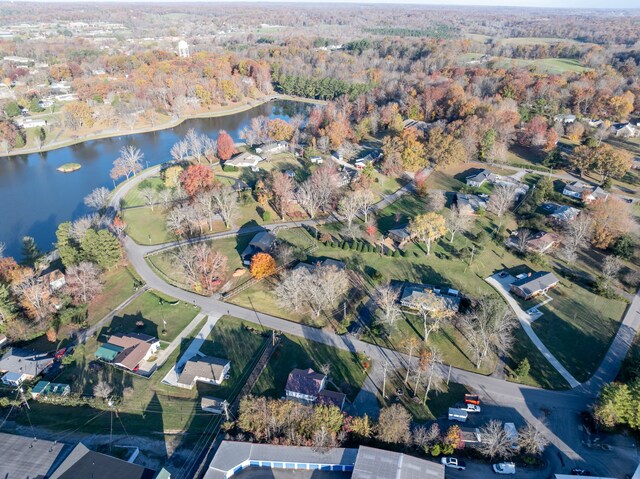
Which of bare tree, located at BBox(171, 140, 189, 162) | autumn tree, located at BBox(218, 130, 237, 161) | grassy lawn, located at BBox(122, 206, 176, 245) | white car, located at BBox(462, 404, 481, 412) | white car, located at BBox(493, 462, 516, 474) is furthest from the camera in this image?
autumn tree, located at BBox(218, 130, 237, 161)

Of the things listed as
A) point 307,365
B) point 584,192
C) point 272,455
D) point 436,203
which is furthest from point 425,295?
point 584,192

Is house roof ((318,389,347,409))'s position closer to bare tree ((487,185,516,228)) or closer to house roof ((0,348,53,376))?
house roof ((0,348,53,376))

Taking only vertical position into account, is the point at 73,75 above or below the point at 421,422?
above

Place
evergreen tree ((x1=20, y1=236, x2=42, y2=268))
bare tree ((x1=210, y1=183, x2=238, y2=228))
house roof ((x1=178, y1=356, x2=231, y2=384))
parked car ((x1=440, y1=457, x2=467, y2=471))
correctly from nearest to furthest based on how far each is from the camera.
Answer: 1. parked car ((x1=440, y1=457, x2=467, y2=471))
2. house roof ((x1=178, y1=356, x2=231, y2=384))
3. evergreen tree ((x1=20, y1=236, x2=42, y2=268))
4. bare tree ((x1=210, y1=183, x2=238, y2=228))

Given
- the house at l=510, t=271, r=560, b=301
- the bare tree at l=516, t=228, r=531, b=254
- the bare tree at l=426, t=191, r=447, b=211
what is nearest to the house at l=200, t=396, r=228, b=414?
the house at l=510, t=271, r=560, b=301

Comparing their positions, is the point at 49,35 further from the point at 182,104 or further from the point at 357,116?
the point at 357,116

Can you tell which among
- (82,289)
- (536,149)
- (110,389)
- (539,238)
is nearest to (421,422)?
(110,389)
